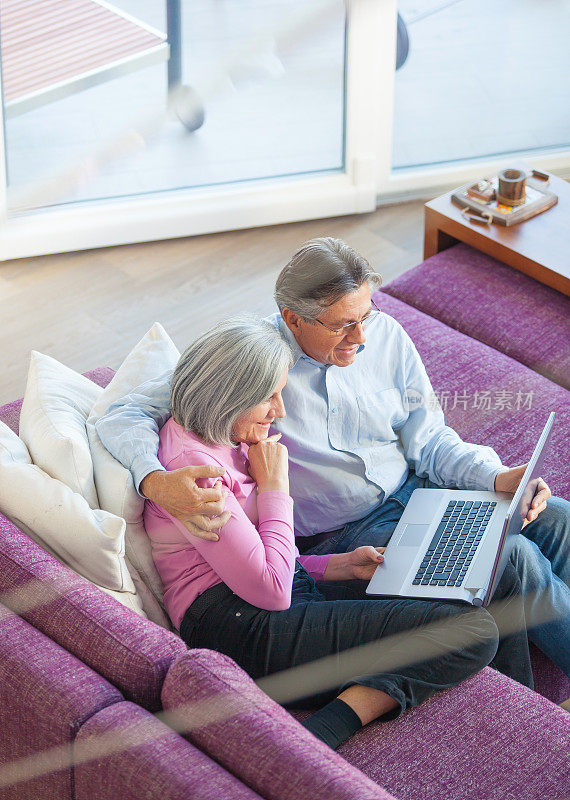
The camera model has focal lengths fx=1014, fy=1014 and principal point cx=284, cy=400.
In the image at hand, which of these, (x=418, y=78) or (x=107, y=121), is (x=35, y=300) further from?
(x=418, y=78)

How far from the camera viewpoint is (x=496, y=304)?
2.93 meters

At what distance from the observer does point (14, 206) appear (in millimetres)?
3721

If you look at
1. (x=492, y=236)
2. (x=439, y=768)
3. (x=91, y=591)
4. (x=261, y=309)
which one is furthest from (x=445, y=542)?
(x=261, y=309)

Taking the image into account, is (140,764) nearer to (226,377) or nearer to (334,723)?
(334,723)

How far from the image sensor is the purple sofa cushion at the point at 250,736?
1.32m

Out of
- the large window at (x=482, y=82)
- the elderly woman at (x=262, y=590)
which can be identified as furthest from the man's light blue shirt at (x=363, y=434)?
the large window at (x=482, y=82)

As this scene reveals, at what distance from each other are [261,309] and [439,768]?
6.84 feet

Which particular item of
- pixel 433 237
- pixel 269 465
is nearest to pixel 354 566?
pixel 269 465

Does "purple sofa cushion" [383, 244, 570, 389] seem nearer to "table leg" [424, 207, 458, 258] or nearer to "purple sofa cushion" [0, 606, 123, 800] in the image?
"table leg" [424, 207, 458, 258]

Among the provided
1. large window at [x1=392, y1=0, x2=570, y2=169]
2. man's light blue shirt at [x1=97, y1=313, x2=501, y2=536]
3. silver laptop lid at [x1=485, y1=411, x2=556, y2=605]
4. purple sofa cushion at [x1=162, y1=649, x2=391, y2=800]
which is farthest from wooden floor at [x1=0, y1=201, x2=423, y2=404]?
purple sofa cushion at [x1=162, y1=649, x2=391, y2=800]

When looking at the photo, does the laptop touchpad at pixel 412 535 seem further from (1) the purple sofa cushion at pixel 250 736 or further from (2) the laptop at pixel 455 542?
(1) the purple sofa cushion at pixel 250 736

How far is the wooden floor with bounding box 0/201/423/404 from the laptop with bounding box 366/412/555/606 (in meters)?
1.45

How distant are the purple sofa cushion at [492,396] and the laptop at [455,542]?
0.33m

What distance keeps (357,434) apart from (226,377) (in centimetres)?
47
